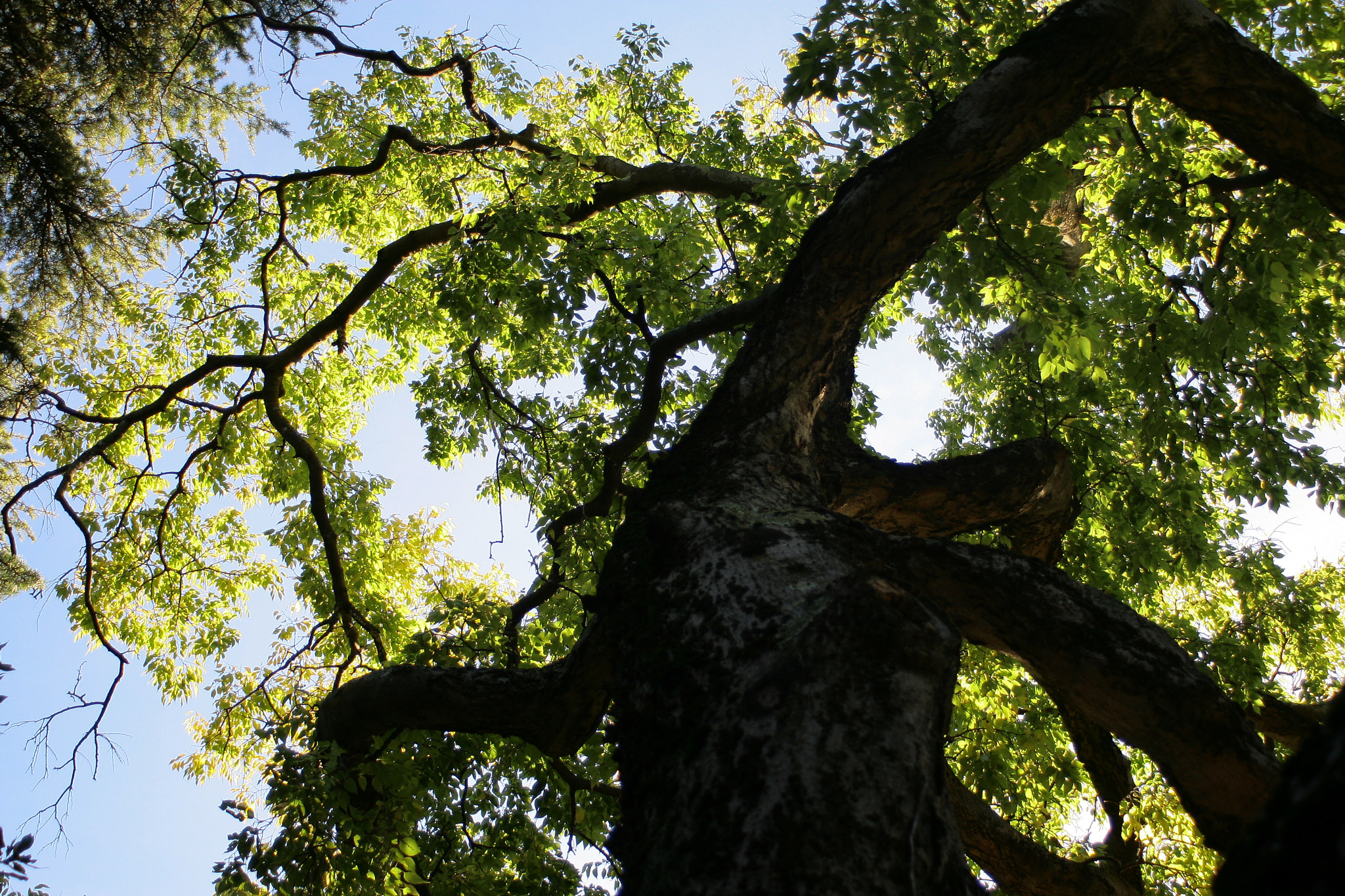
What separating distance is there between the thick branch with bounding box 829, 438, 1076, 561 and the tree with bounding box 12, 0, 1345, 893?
0.03 meters

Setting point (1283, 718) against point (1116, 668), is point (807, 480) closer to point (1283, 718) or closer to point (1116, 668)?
point (1116, 668)

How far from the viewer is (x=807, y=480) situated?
11.2ft

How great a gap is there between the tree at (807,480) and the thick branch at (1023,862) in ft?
0.09

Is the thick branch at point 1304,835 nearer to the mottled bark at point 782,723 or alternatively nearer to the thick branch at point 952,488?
the mottled bark at point 782,723

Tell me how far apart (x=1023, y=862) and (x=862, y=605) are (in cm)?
411

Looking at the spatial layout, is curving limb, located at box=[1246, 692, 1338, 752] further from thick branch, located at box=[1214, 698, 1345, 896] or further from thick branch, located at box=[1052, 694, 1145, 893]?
thick branch, located at box=[1214, 698, 1345, 896]

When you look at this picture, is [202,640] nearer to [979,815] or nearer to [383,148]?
[383,148]

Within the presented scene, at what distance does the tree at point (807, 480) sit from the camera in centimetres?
210

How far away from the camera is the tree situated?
2.10 m

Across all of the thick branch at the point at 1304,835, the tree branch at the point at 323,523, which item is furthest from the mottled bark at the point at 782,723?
the tree branch at the point at 323,523

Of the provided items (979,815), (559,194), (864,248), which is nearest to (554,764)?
(979,815)

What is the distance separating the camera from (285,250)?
970 centimetres

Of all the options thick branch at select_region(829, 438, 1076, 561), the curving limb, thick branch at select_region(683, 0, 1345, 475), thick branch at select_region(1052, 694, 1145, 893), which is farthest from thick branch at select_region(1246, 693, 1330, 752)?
thick branch at select_region(683, 0, 1345, 475)

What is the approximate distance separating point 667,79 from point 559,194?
402cm
